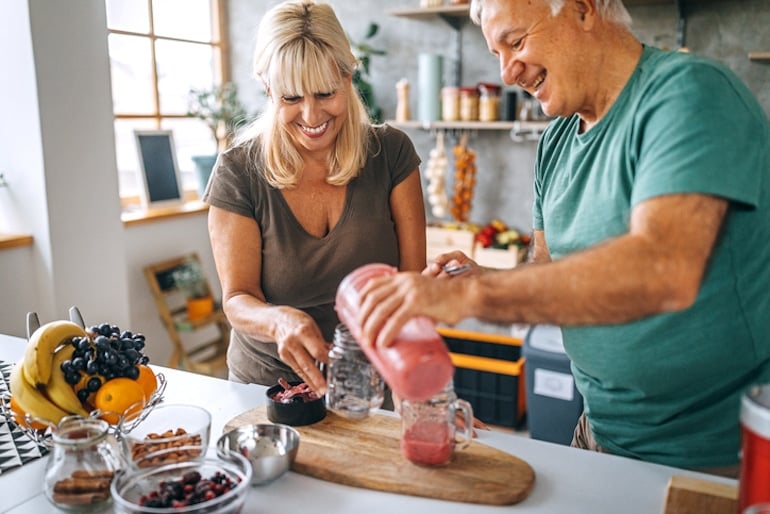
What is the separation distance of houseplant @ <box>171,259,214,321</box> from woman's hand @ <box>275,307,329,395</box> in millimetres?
2387

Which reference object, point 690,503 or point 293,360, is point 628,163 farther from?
point 293,360

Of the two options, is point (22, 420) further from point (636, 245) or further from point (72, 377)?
point (636, 245)

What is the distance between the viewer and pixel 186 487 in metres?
0.99

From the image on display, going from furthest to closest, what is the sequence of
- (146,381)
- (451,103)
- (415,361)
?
(451,103) < (146,381) < (415,361)

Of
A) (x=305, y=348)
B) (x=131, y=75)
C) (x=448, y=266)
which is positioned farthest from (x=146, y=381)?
(x=131, y=75)

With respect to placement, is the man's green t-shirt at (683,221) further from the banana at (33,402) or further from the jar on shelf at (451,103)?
the jar on shelf at (451,103)

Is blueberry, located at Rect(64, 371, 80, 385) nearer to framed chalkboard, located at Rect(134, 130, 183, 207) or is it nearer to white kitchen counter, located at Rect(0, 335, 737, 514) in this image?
white kitchen counter, located at Rect(0, 335, 737, 514)

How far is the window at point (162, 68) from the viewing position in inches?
143

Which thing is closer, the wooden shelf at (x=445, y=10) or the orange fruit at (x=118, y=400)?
the orange fruit at (x=118, y=400)

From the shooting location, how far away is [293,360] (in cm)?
130

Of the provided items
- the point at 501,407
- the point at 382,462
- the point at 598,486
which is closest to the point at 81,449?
the point at 382,462

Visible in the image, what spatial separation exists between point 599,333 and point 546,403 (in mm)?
A: 1781

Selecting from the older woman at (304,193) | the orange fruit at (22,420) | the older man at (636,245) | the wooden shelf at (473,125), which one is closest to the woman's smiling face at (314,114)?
the older woman at (304,193)

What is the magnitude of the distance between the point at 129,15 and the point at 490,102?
1.96 meters
